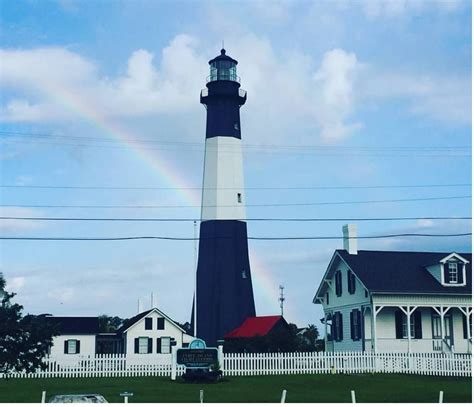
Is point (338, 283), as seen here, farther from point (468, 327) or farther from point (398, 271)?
point (468, 327)

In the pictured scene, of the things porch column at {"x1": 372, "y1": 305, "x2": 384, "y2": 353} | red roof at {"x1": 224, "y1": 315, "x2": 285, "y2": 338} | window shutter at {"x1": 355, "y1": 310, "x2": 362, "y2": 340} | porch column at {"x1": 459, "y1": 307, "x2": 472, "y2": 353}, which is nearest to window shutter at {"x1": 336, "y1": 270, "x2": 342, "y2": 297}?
window shutter at {"x1": 355, "y1": 310, "x2": 362, "y2": 340}

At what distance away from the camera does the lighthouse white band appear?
49875 mm

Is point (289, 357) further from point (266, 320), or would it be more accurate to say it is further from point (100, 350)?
point (100, 350)

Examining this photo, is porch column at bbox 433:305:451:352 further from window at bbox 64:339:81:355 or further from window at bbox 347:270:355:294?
window at bbox 64:339:81:355

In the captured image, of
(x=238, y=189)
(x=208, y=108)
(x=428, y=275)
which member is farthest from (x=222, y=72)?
(x=428, y=275)

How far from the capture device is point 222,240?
49.8 m

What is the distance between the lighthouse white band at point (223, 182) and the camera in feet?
164

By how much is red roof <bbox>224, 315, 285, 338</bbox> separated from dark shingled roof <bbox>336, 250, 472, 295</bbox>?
7.11m

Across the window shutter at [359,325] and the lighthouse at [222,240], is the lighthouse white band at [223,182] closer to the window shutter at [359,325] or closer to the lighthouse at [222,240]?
the lighthouse at [222,240]

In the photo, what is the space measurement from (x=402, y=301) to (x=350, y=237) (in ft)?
14.9

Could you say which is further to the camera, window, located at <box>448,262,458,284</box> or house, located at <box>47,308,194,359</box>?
house, located at <box>47,308,194,359</box>

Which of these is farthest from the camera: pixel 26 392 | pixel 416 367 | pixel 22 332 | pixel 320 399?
pixel 416 367

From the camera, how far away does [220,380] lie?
3266 cm

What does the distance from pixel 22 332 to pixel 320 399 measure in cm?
1038
